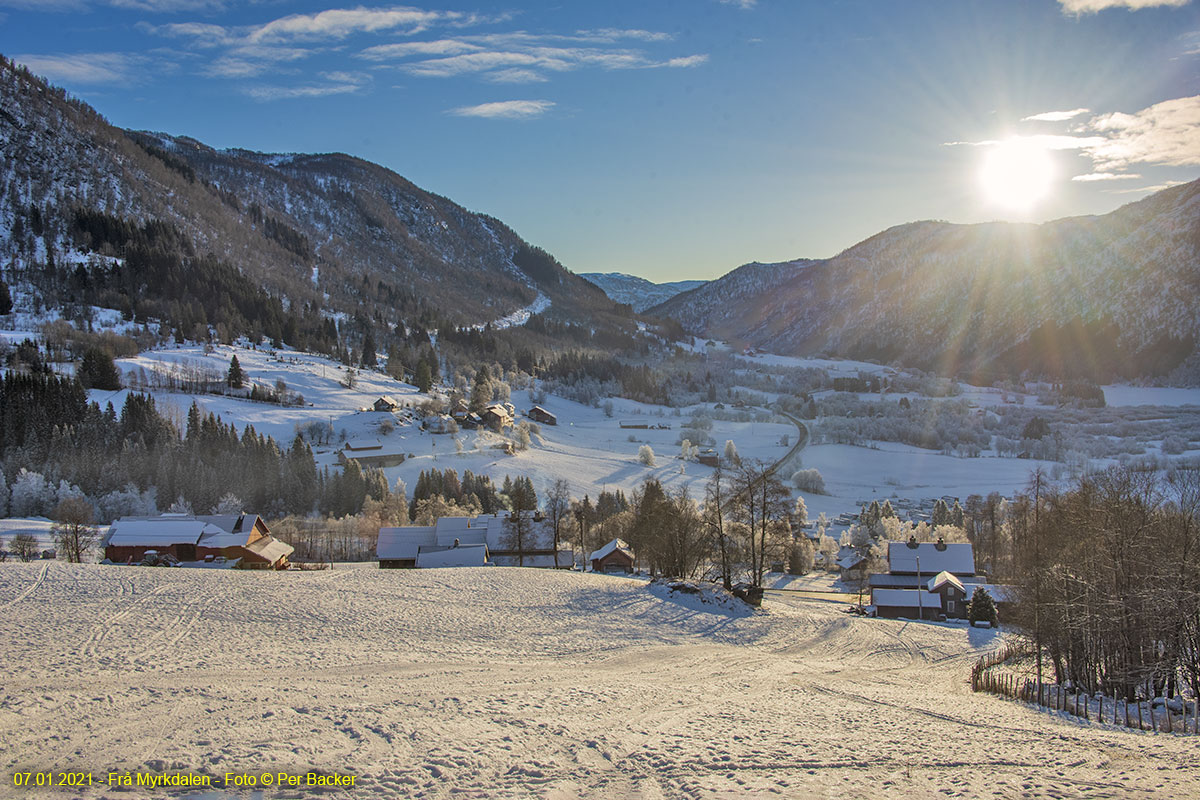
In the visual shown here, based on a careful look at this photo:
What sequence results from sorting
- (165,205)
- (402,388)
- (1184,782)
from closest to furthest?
(1184,782)
(402,388)
(165,205)

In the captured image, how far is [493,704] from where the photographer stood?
45.4 ft

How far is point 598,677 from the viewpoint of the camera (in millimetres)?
17016

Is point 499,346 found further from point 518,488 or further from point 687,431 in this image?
point 518,488

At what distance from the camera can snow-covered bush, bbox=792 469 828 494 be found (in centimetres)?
9419

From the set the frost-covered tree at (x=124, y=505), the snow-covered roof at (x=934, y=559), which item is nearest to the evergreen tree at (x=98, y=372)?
the frost-covered tree at (x=124, y=505)

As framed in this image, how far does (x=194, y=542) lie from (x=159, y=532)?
6.26 ft

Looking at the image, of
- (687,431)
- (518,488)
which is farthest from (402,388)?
(518,488)

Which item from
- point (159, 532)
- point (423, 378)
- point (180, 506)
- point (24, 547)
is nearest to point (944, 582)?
point (159, 532)

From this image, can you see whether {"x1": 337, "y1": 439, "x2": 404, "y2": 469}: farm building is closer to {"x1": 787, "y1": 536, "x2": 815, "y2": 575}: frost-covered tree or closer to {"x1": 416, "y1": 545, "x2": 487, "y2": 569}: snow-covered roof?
{"x1": 416, "y1": 545, "x2": 487, "y2": 569}: snow-covered roof

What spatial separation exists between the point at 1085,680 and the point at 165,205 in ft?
670

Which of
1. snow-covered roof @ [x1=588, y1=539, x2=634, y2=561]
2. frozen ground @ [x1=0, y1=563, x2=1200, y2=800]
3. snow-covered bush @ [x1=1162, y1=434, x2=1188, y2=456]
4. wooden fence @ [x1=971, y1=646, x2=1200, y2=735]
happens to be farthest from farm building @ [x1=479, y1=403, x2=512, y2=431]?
snow-covered bush @ [x1=1162, y1=434, x2=1188, y2=456]

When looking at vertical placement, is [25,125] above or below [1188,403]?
above

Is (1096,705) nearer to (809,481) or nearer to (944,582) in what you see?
(944,582)

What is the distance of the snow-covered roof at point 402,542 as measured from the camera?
150ft
